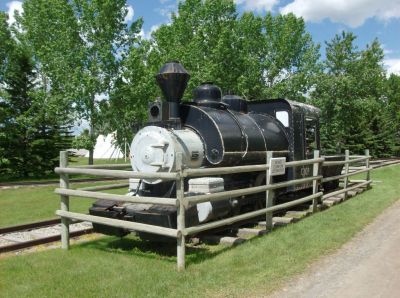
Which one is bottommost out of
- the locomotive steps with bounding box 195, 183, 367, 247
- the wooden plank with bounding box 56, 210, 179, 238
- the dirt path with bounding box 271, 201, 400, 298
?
the dirt path with bounding box 271, 201, 400, 298

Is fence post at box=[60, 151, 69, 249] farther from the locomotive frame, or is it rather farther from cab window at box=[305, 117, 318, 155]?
cab window at box=[305, 117, 318, 155]

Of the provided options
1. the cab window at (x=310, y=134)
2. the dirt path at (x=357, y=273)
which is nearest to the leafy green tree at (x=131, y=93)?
the cab window at (x=310, y=134)

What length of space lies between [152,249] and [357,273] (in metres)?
3.26

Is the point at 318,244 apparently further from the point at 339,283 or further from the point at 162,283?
the point at 162,283

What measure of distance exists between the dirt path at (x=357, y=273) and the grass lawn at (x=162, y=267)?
0.21m

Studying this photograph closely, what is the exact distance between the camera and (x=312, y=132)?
1204 cm

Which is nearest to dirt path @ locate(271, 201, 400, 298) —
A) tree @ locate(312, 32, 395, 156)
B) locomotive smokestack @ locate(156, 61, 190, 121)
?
locomotive smokestack @ locate(156, 61, 190, 121)

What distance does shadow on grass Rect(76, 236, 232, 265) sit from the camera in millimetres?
6488

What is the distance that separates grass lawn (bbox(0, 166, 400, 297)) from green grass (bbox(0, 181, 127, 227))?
3.72m

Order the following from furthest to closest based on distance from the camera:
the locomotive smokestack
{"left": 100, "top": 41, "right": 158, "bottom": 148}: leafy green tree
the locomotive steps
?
1. {"left": 100, "top": 41, "right": 158, "bottom": 148}: leafy green tree
2. the locomotive smokestack
3. the locomotive steps

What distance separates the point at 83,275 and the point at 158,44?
28.8m

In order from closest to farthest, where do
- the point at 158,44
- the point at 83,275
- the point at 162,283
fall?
the point at 162,283 → the point at 83,275 → the point at 158,44

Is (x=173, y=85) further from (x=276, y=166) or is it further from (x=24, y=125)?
(x=24, y=125)

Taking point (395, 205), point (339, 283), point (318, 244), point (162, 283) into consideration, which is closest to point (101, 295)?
point (162, 283)
